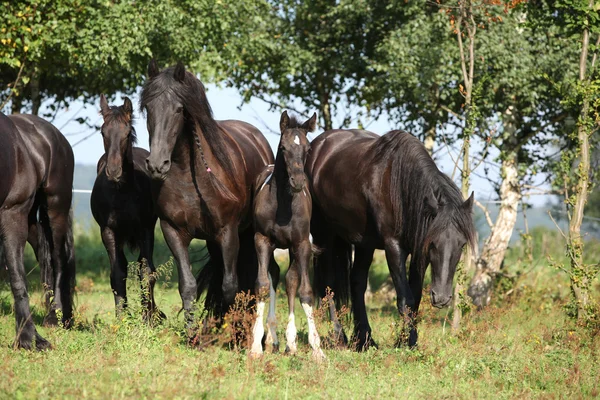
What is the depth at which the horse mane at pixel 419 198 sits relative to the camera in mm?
6555

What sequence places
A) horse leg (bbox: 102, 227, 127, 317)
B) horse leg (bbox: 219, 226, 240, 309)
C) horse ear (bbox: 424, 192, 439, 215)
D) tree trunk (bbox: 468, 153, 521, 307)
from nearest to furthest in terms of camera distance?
1. horse ear (bbox: 424, 192, 439, 215)
2. horse leg (bbox: 219, 226, 240, 309)
3. horse leg (bbox: 102, 227, 127, 317)
4. tree trunk (bbox: 468, 153, 521, 307)

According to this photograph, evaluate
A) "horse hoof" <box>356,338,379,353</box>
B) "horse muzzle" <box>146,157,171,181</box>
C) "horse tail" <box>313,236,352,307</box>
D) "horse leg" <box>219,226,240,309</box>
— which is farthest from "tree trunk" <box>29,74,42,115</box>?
"horse hoof" <box>356,338,379,353</box>

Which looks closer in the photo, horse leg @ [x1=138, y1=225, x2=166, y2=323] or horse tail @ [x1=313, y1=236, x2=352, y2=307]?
horse leg @ [x1=138, y1=225, x2=166, y2=323]

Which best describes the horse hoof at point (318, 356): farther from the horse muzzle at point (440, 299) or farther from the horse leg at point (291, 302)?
the horse muzzle at point (440, 299)

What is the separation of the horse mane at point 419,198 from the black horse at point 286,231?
925 millimetres

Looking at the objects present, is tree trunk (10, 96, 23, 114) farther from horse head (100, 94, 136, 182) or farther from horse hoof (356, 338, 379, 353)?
horse hoof (356, 338, 379, 353)

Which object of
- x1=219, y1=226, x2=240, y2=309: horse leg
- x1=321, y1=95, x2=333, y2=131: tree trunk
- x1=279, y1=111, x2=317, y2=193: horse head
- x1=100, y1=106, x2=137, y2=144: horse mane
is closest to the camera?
x1=279, y1=111, x2=317, y2=193: horse head

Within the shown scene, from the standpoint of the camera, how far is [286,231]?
6.73 m

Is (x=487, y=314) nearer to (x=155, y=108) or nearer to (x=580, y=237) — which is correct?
(x=580, y=237)

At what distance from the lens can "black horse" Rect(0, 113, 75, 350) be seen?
254 inches

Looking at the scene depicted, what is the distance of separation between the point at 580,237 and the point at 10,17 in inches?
317

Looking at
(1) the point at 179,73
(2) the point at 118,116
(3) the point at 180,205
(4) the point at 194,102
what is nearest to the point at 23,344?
(3) the point at 180,205

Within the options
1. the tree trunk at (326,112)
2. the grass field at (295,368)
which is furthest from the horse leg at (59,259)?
the tree trunk at (326,112)

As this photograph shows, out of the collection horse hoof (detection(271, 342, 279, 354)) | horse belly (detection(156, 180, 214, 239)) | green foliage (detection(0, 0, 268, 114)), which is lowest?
horse hoof (detection(271, 342, 279, 354))
